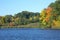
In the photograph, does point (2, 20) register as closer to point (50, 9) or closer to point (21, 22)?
point (21, 22)

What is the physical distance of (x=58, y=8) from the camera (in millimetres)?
81625

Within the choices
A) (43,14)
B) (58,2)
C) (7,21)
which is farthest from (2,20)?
(58,2)

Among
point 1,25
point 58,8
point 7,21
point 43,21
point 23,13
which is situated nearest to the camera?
point 58,8

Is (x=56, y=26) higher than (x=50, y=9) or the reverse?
the reverse

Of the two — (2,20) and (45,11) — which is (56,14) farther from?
(2,20)

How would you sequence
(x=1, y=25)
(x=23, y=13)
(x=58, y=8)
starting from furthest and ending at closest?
(x=23, y=13)
(x=1, y=25)
(x=58, y=8)

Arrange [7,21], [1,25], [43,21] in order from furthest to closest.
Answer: [7,21] → [1,25] → [43,21]

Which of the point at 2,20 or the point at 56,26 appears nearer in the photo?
the point at 56,26

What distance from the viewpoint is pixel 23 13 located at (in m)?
145

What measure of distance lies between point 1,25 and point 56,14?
33087 millimetres

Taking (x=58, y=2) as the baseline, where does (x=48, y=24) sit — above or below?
below

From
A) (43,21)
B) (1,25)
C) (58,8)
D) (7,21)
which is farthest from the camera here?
(7,21)

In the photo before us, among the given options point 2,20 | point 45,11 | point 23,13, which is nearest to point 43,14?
point 45,11

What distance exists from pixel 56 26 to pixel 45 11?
7.73 metres
